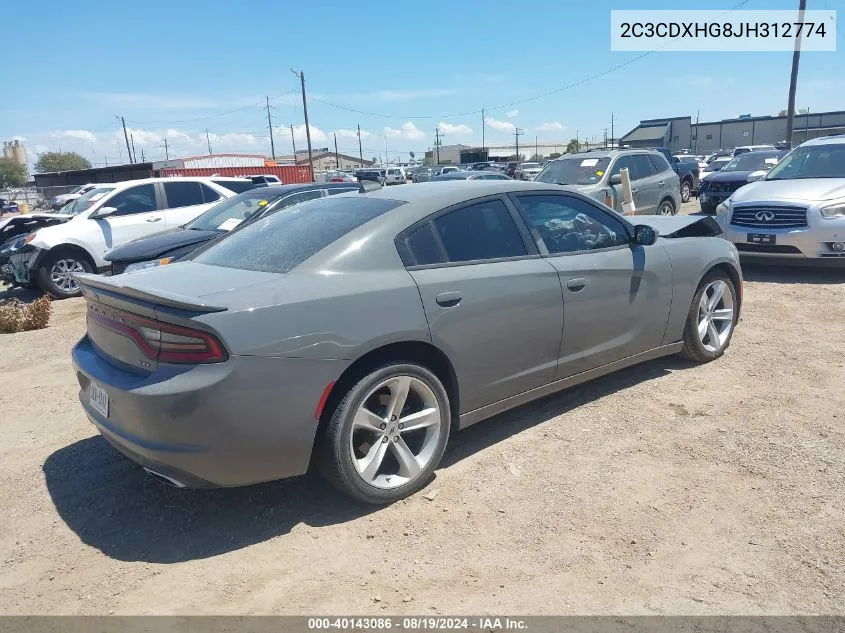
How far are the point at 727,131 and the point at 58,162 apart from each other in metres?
86.1

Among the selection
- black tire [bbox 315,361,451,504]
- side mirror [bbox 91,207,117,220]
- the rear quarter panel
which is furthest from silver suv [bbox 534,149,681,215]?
black tire [bbox 315,361,451,504]

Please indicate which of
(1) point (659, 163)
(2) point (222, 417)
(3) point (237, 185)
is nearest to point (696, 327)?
(2) point (222, 417)

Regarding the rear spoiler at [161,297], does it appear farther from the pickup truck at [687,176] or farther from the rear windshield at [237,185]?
the pickup truck at [687,176]

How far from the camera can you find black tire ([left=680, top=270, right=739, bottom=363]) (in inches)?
198

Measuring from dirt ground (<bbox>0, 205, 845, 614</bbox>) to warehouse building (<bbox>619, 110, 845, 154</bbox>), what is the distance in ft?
191

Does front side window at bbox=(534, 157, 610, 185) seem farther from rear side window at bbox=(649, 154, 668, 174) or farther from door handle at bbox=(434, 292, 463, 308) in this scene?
door handle at bbox=(434, 292, 463, 308)

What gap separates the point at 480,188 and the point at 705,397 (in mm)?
2230

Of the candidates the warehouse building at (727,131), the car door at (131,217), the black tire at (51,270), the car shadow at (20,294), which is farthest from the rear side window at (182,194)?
the warehouse building at (727,131)

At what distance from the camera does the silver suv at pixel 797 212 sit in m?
7.96

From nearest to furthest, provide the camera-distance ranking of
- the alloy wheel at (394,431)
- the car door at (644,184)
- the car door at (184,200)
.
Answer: the alloy wheel at (394,431) → the car door at (184,200) → the car door at (644,184)

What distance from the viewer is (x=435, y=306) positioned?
3410mm

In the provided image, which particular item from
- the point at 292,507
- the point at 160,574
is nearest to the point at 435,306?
the point at 292,507

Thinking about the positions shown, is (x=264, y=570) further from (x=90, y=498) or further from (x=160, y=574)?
(x=90, y=498)

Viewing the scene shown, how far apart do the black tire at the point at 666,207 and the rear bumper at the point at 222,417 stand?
10809 millimetres
